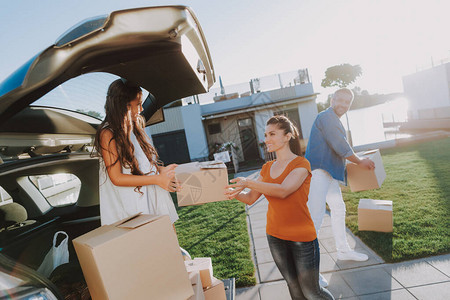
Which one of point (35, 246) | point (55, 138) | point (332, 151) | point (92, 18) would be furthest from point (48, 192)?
point (332, 151)

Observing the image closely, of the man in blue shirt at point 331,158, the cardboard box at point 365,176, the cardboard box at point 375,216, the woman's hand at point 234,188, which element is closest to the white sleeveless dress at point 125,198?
the woman's hand at point 234,188

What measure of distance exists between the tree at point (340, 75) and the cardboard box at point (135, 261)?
34.8 metres

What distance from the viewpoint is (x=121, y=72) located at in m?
1.66

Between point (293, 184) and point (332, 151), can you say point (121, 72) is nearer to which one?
point (293, 184)

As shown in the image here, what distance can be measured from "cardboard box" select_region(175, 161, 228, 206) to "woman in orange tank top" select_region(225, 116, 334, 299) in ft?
0.28

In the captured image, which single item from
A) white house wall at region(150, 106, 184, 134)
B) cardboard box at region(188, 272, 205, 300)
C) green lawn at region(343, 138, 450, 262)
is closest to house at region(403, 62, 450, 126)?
green lawn at region(343, 138, 450, 262)

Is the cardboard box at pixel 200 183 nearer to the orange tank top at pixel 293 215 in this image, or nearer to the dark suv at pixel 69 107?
the orange tank top at pixel 293 215

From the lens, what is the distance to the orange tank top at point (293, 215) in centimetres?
191

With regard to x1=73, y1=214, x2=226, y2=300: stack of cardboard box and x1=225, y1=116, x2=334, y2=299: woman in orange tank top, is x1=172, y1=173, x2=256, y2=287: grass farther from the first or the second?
x1=73, y1=214, x2=226, y2=300: stack of cardboard box

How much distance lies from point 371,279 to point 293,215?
5.51 feet

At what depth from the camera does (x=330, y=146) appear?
3016mm

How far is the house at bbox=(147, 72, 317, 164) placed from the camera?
16734mm

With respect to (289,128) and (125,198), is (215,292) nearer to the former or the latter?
(125,198)

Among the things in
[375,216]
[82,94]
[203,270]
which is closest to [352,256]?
[375,216]
